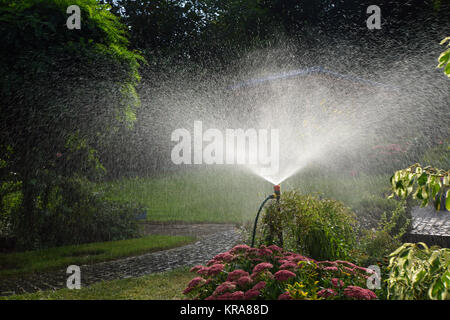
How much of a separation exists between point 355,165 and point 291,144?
227 centimetres

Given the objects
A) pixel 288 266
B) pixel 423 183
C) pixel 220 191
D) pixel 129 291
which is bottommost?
pixel 129 291

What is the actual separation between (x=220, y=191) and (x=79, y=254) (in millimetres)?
7641

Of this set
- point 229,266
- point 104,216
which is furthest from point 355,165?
point 229,266

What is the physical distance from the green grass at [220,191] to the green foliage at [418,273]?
14.6 feet

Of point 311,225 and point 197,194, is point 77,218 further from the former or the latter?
point 197,194

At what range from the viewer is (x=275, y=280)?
3.50 metres

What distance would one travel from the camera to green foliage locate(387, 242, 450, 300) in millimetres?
2443

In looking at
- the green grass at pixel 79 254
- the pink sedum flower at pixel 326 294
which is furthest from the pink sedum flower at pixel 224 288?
the green grass at pixel 79 254

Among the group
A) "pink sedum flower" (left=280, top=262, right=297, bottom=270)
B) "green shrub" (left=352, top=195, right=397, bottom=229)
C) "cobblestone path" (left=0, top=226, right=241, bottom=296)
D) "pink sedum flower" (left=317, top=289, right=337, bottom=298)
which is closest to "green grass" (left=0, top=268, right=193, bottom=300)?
"cobblestone path" (left=0, top=226, right=241, bottom=296)

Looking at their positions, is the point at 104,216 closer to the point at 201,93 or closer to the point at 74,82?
the point at 74,82

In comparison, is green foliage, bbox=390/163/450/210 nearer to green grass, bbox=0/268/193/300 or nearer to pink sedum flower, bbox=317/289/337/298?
pink sedum flower, bbox=317/289/337/298

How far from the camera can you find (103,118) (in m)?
7.77

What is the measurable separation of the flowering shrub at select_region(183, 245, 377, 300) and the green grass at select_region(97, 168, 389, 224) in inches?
126

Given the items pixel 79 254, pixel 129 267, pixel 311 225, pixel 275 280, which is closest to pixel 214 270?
pixel 275 280
